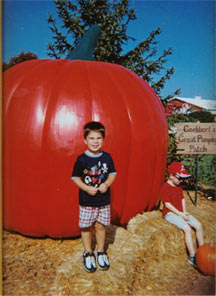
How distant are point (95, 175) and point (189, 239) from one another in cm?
124

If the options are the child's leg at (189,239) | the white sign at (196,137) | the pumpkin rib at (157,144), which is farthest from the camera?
the white sign at (196,137)

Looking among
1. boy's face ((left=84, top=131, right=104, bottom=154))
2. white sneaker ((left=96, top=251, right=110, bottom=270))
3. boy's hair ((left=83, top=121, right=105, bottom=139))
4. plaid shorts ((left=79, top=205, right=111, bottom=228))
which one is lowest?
white sneaker ((left=96, top=251, right=110, bottom=270))

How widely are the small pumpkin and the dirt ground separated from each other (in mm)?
70

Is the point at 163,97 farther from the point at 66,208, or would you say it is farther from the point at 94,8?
the point at 66,208

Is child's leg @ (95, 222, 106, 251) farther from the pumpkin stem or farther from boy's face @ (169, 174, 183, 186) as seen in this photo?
the pumpkin stem

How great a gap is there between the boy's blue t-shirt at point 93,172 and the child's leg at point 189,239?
1.03 meters

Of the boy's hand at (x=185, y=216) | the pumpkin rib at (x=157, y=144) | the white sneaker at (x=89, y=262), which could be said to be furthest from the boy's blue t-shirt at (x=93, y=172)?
the boy's hand at (x=185, y=216)

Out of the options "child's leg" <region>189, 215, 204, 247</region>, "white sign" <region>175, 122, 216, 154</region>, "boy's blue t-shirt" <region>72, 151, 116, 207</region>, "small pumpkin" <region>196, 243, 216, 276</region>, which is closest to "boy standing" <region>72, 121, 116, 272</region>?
"boy's blue t-shirt" <region>72, 151, 116, 207</region>

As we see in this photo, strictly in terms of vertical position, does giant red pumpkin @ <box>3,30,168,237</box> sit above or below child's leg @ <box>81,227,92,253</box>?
above

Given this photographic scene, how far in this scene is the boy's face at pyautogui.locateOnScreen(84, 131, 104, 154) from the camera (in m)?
1.84

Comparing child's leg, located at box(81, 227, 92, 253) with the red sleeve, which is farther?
the red sleeve

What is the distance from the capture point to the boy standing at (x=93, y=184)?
1812 millimetres

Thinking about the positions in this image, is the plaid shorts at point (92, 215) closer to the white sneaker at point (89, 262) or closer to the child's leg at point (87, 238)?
the child's leg at point (87, 238)

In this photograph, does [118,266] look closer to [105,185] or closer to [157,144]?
[105,185]
